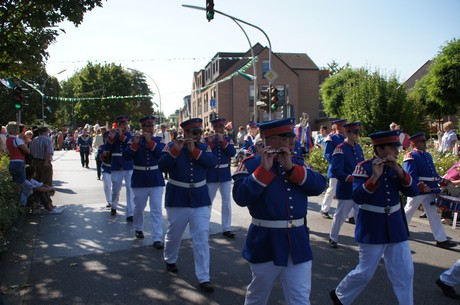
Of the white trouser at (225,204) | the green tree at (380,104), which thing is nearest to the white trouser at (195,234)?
the white trouser at (225,204)

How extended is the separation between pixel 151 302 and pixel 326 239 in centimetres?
384

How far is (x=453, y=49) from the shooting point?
3150cm

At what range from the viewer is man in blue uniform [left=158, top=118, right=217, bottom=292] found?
217 inches

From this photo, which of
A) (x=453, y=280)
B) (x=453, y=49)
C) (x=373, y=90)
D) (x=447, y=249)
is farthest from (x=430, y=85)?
(x=453, y=280)

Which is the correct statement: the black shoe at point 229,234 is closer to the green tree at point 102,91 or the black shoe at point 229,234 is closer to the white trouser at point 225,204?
the white trouser at point 225,204

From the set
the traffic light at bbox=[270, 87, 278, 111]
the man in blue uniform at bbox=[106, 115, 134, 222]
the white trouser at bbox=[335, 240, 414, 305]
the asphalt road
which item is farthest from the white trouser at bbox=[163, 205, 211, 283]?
the traffic light at bbox=[270, 87, 278, 111]

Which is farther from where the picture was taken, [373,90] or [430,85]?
[430,85]

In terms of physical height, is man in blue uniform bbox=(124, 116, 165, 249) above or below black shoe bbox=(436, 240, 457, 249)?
above

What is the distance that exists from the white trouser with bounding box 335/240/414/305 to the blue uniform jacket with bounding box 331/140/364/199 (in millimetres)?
2457

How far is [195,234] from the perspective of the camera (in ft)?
17.8

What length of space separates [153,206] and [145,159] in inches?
34.4

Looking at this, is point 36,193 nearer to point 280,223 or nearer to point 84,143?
point 280,223

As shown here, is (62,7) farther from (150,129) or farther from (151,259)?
(151,259)

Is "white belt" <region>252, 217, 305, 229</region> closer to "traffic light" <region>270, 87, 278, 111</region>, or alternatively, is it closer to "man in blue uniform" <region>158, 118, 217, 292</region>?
"man in blue uniform" <region>158, 118, 217, 292</region>
